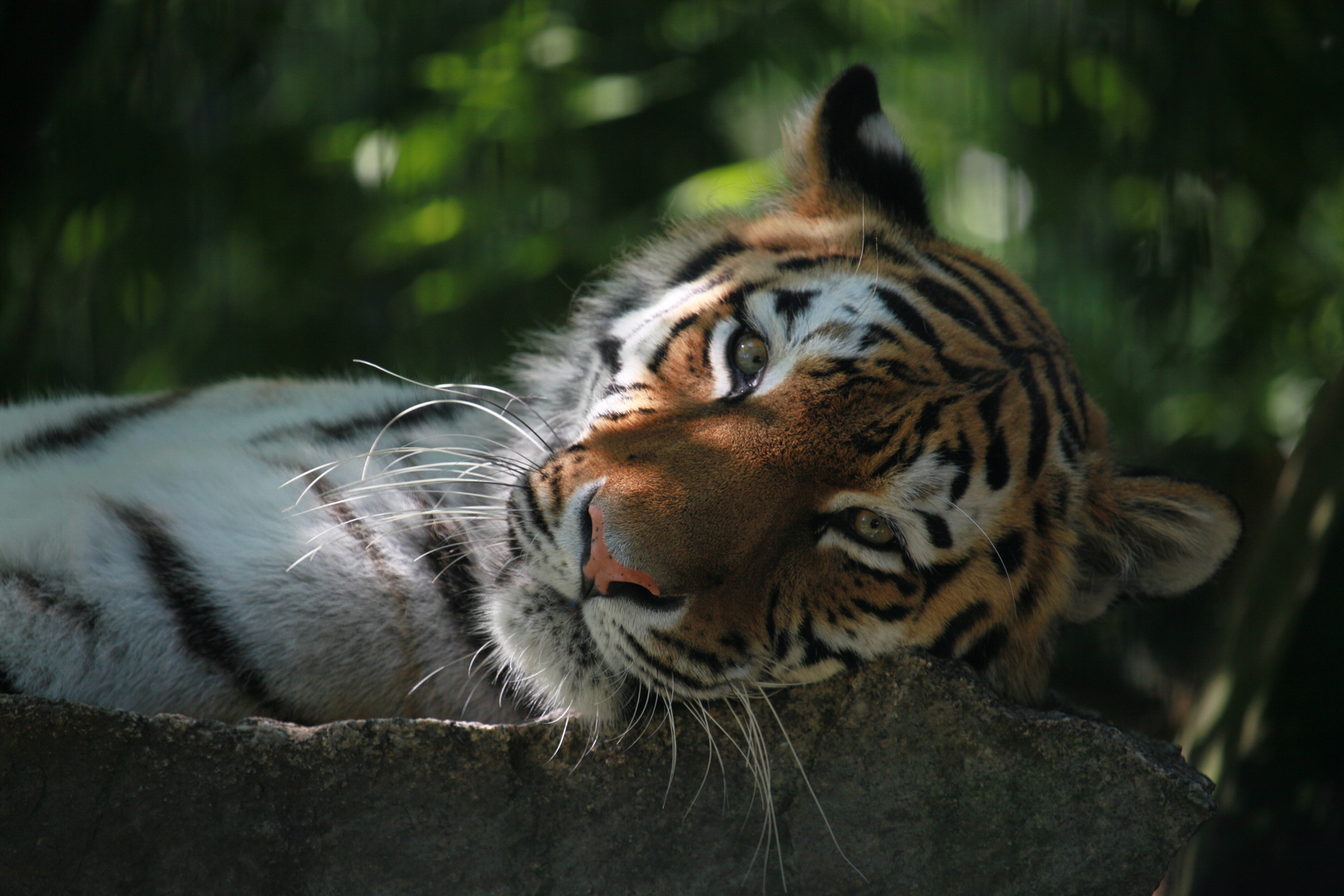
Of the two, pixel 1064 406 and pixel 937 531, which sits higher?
pixel 1064 406

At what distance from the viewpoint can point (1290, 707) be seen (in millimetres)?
2854

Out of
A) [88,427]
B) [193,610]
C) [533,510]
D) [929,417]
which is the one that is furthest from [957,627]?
[88,427]

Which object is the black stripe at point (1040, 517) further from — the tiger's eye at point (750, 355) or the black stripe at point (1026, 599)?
the tiger's eye at point (750, 355)

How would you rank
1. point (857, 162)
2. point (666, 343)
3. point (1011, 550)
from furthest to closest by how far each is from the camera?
point (857, 162), point (666, 343), point (1011, 550)

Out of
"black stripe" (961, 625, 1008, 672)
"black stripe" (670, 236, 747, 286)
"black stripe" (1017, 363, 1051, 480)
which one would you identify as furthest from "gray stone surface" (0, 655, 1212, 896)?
"black stripe" (670, 236, 747, 286)

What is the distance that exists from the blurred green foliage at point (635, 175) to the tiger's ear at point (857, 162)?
44.7 inches

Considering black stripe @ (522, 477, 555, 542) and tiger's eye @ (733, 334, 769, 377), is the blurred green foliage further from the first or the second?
black stripe @ (522, 477, 555, 542)

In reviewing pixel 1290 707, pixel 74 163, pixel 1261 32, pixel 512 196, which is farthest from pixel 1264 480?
pixel 74 163

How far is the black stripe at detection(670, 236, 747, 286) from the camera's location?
7.41 feet

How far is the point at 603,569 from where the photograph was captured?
1.48 meters

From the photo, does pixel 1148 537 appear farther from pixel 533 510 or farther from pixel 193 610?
pixel 193 610

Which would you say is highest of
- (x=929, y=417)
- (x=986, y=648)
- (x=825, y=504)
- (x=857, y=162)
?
(x=857, y=162)

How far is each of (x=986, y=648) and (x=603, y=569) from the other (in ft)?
2.08

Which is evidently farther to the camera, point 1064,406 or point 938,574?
point 1064,406
